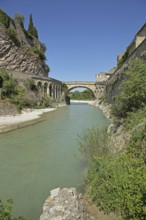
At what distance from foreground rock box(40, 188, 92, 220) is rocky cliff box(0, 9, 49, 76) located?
35745 millimetres

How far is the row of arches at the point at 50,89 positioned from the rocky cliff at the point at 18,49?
3627mm

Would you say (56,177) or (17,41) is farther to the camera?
(17,41)

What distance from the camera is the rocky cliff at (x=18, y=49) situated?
118 feet

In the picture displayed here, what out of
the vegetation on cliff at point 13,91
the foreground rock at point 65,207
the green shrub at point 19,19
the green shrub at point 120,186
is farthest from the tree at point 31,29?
the foreground rock at point 65,207

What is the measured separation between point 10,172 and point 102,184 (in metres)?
4.20

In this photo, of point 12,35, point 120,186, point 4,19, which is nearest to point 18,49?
point 12,35

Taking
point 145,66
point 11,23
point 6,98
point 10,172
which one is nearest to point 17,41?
point 11,23

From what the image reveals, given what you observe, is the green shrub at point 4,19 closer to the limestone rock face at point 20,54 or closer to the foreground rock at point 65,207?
the limestone rock face at point 20,54

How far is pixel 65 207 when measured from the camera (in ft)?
12.7

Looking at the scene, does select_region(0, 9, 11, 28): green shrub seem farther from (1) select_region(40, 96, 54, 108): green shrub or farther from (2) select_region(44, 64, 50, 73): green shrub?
(2) select_region(44, 64, 50, 73): green shrub

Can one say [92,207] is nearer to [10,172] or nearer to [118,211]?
[118,211]

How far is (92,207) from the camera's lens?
4219 millimetres

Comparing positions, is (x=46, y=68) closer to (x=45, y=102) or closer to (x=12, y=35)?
(x=12, y=35)

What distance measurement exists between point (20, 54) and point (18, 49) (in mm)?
1118
